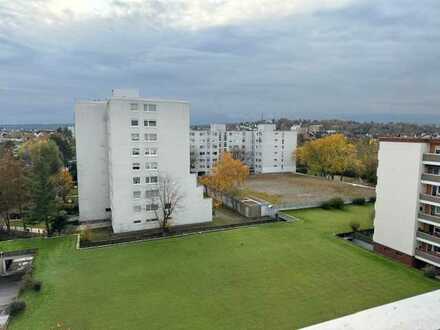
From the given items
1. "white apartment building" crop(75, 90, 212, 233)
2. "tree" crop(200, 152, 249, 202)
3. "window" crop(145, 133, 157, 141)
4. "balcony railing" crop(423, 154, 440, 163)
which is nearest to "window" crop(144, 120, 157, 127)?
"white apartment building" crop(75, 90, 212, 233)

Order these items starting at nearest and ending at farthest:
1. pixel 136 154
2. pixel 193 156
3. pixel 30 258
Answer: pixel 30 258
pixel 136 154
pixel 193 156

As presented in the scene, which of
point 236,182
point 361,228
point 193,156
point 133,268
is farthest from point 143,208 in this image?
point 193,156

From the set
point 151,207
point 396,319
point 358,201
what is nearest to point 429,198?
point 396,319

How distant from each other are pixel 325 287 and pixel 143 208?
837 inches

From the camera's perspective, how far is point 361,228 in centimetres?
3456

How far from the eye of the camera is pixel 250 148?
8800cm

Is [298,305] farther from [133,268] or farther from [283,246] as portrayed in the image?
[133,268]

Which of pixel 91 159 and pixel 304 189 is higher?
pixel 91 159

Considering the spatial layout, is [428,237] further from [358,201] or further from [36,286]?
[36,286]

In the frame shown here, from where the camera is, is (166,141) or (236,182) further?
(236,182)

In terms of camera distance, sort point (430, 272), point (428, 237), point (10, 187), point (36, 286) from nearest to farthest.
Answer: point (36, 286) < point (430, 272) < point (428, 237) < point (10, 187)

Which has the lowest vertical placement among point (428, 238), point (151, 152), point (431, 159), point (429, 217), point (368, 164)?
point (428, 238)

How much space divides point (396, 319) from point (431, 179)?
52.1ft

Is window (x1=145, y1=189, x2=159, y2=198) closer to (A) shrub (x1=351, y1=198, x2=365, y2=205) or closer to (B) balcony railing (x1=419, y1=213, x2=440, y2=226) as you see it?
(B) balcony railing (x1=419, y1=213, x2=440, y2=226)
